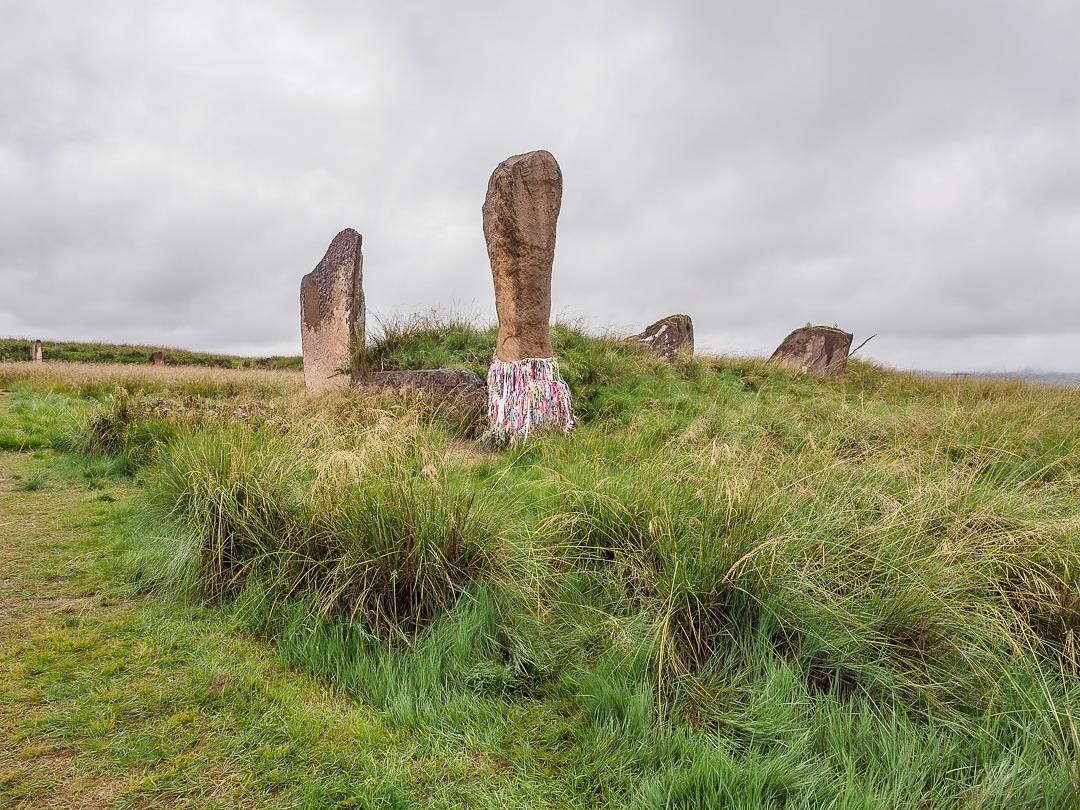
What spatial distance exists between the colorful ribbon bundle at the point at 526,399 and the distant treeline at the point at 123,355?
943 inches

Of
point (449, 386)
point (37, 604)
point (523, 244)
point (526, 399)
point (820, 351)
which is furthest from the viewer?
point (820, 351)

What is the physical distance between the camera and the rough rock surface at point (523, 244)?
713 cm

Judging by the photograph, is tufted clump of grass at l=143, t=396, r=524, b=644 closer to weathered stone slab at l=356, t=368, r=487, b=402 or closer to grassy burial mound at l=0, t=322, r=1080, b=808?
grassy burial mound at l=0, t=322, r=1080, b=808

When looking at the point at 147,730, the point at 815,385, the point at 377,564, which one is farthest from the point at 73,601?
the point at 815,385

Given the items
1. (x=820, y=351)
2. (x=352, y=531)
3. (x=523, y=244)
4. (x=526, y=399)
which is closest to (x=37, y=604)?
(x=352, y=531)

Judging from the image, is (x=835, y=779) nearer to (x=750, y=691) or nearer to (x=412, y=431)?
(x=750, y=691)

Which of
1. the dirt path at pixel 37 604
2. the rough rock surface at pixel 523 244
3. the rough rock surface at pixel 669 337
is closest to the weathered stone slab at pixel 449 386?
the rough rock surface at pixel 523 244

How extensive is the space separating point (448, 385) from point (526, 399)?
115 cm

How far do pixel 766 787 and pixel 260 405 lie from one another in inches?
254

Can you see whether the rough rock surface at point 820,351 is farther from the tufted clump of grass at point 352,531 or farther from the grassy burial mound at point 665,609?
the tufted clump of grass at point 352,531

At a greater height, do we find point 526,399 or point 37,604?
point 526,399

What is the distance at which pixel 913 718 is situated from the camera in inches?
86.1

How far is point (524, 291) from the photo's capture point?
7.28 meters

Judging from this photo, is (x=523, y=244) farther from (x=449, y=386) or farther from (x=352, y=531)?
(x=352, y=531)
